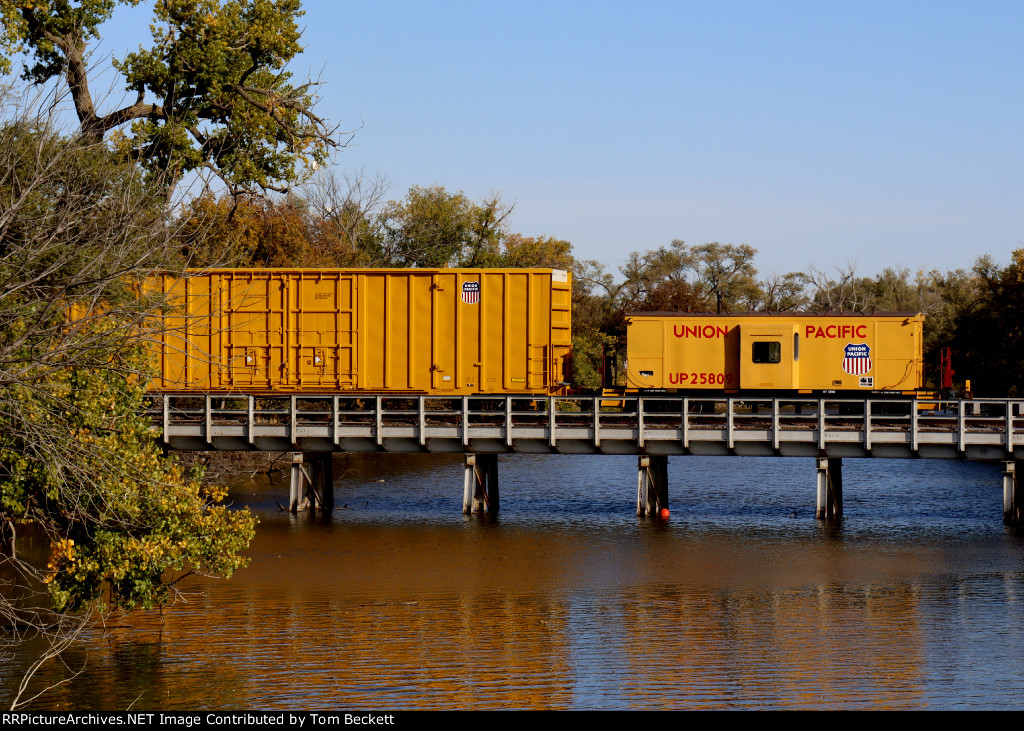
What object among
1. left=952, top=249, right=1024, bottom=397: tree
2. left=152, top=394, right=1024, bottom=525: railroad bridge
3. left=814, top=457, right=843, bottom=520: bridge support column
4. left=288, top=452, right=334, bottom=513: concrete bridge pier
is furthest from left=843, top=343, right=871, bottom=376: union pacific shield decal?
left=952, top=249, right=1024, bottom=397: tree

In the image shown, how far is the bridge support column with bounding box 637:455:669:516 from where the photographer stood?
28625mm

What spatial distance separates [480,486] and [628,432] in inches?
210

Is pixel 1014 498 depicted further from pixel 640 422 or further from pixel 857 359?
pixel 640 422

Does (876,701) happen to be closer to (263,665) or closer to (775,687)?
(775,687)

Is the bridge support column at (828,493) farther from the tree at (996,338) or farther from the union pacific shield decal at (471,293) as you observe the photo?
the tree at (996,338)

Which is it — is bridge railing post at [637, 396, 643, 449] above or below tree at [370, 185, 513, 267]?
below

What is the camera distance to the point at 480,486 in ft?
96.2

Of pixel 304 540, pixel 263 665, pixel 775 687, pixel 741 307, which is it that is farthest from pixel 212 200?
pixel 741 307

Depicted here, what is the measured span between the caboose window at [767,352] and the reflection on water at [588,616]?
4.49 meters

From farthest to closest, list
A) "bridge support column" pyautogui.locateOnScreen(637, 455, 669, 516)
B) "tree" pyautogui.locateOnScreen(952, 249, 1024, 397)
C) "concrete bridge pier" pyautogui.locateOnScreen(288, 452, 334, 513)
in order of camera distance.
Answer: "tree" pyautogui.locateOnScreen(952, 249, 1024, 397), "concrete bridge pier" pyautogui.locateOnScreen(288, 452, 334, 513), "bridge support column" pyautogui.locateOnScreen(637, 455, 669, 516)

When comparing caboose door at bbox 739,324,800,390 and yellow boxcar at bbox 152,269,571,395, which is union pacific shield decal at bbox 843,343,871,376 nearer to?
caboose door at bbox 739,324,800,390

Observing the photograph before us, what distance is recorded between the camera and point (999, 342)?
155 feet

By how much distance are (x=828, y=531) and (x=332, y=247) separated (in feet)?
107

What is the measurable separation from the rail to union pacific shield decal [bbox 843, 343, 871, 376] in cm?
142
